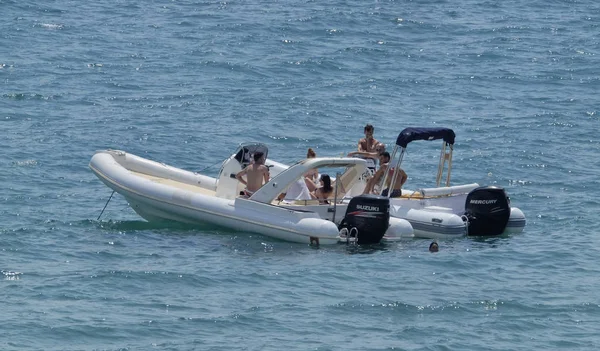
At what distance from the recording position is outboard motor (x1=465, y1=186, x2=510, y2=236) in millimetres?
19281

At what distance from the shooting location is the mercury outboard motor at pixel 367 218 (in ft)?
60.0

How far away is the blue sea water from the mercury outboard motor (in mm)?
243

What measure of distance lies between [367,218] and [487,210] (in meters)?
2.10

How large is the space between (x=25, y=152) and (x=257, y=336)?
11632mm

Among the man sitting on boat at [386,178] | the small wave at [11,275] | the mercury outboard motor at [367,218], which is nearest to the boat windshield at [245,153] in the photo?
the man sitting on boat at [386,178]

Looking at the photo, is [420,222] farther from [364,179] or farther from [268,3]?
[268,3]

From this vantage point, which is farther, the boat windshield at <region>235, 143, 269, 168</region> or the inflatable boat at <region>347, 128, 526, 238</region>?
the boat windshield at <region>235, 143, 269, 168</region>

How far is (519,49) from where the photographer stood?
36812 millimetres

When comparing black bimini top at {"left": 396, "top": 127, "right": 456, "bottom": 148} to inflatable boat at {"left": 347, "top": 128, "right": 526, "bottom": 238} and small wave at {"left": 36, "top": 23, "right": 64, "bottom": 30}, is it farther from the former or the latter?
small wave at {"left": 36, "top": 23, "right": 64, "bottom": 30}

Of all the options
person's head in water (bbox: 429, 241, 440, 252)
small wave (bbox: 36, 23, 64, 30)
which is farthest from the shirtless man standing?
small wave (bbox: 36, 23, 64, 30)

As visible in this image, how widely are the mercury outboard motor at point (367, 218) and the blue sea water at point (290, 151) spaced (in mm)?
243

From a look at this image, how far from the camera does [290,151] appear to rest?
25.8 m

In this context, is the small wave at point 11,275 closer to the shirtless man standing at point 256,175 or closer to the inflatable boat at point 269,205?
the inflatable boat at point 269,205

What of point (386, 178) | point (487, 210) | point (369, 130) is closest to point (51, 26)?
point (369, 130)
